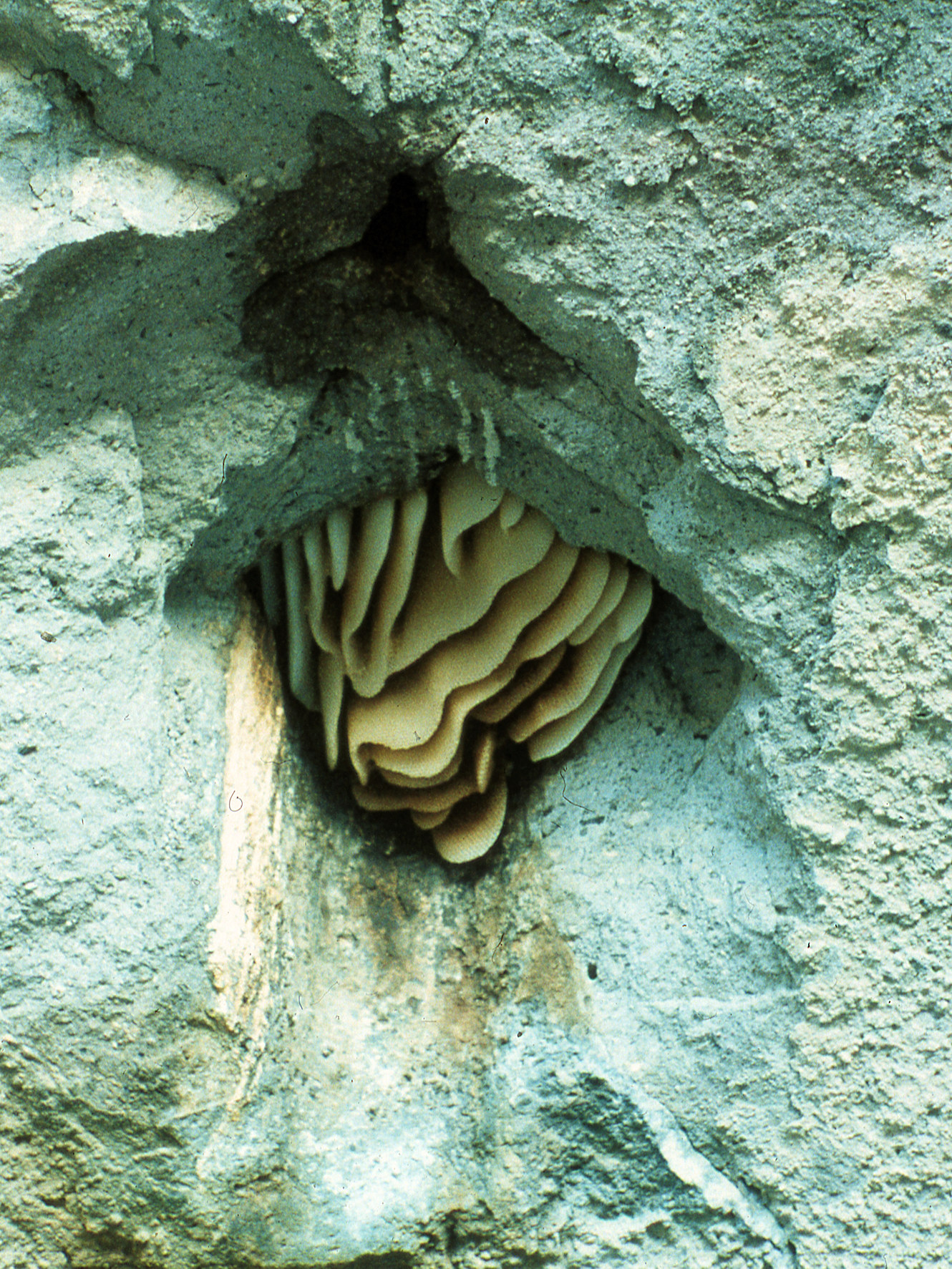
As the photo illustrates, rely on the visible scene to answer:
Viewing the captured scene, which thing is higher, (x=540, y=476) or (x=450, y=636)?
(x=540, y=476)

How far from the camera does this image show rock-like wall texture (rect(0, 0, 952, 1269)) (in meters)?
0.87

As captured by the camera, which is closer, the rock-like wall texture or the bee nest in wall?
the rock-like wall texture

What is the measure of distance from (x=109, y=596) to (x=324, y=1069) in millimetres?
428

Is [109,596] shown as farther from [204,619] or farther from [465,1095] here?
[465,1095]

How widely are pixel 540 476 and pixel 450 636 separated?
180mm

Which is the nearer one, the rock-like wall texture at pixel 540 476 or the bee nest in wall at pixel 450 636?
the rock-like wall texture at pixel 540 476

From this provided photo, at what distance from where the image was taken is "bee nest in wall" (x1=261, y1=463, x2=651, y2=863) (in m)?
1.09

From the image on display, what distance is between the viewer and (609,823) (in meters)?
1.09

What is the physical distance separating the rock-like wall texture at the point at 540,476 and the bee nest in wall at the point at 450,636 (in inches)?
3.4

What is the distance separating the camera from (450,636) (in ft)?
3.68

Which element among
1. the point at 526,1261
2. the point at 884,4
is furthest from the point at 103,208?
the point at 526,1261

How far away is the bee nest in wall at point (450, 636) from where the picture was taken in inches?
42.9

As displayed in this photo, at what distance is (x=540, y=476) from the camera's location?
103cm

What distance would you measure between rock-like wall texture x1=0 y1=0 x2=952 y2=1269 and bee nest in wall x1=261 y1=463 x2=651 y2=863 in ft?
0.28
